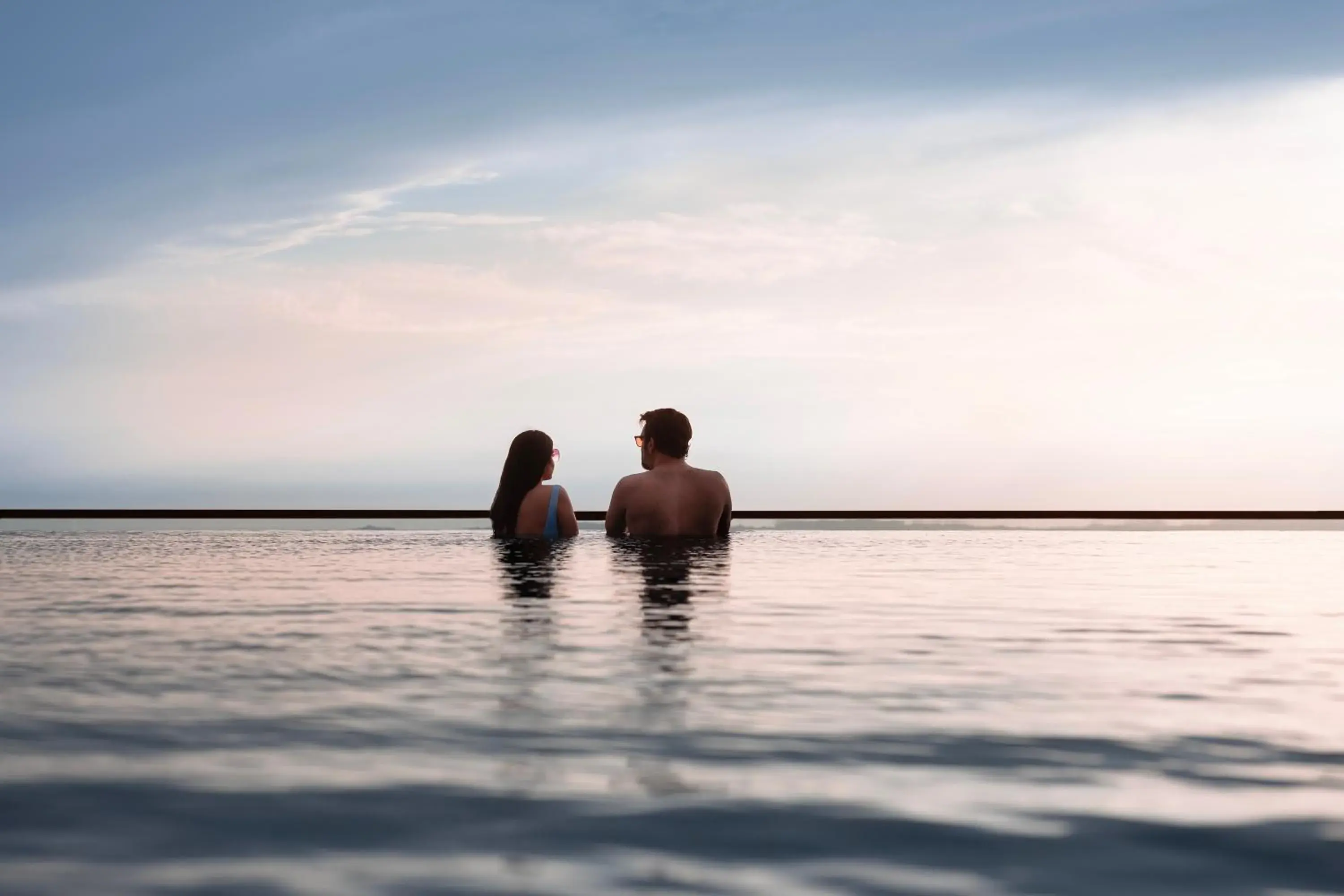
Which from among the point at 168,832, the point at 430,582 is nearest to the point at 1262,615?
the point at 430,582

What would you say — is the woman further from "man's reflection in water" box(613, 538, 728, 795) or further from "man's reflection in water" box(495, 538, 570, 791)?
"man's reflection in water" box(495, 538, 570, 791)

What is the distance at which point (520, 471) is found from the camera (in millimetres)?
13344

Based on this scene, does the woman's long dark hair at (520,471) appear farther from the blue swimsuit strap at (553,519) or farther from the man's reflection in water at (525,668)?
the man's reflection in water at (525,668)

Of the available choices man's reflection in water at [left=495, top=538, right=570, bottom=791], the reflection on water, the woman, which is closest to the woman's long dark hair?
the woman

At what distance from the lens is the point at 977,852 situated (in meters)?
2.38

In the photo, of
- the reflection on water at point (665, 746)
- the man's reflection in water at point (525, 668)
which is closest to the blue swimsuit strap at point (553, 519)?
the man's reflection in water at point (525, 668)

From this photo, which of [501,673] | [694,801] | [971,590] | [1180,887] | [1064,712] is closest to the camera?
[1180,887]

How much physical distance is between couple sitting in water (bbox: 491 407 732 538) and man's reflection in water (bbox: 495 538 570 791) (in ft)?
9.01

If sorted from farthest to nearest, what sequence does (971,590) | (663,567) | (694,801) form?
1. (663,567)
2. (971,590)
3. (694,801)

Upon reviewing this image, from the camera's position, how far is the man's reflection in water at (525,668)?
3100 millimetres

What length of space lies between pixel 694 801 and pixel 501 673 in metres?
2.05

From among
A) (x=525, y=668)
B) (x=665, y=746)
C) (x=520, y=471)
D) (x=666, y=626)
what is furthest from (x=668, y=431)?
(x=665, y=746)

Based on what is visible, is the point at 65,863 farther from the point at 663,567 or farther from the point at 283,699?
the point at 663,567

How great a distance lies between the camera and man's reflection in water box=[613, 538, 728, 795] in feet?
10.4
